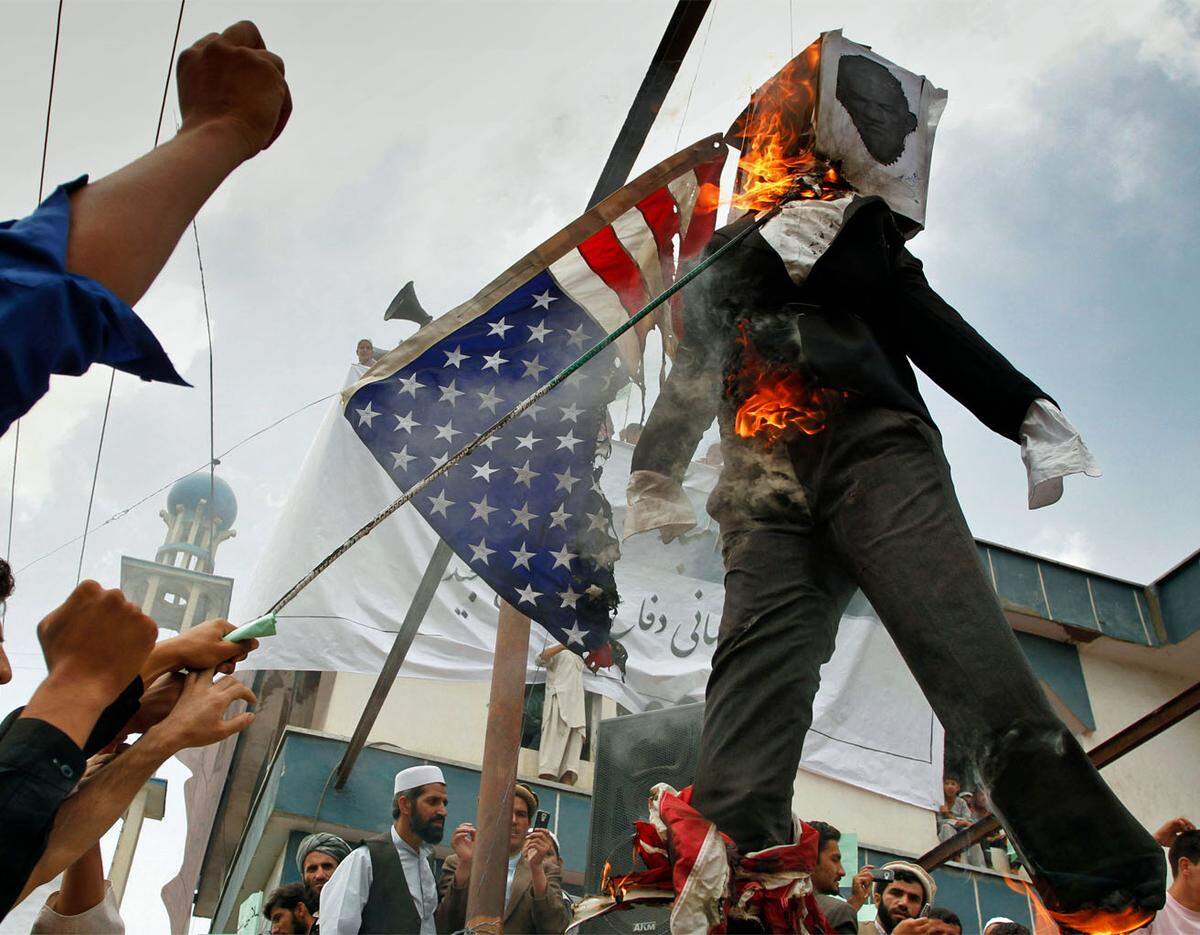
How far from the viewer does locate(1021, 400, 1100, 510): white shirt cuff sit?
8.98ft

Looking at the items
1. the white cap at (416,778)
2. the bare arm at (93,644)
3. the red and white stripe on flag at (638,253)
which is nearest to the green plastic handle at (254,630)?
the bare arm at (93,644)

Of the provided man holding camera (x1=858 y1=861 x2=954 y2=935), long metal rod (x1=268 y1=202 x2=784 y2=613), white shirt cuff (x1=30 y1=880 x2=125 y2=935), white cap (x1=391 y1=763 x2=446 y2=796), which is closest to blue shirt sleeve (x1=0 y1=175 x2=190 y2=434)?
long metal rod (x1=268 y1=202 x2=784 y2=613)

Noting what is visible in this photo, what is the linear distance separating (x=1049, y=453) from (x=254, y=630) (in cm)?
205

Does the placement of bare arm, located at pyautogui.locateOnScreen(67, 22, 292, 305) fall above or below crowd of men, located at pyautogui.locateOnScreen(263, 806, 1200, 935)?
above

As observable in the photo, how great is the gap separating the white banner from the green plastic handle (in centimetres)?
199

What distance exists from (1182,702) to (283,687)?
23.1ft

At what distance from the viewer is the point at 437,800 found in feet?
18.1

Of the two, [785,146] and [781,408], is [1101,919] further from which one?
[785,146]

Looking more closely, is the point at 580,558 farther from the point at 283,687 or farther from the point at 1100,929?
the point at 283,687

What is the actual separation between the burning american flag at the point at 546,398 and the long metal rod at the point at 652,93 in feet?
1.46

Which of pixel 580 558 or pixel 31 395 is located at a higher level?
pixel 580 558

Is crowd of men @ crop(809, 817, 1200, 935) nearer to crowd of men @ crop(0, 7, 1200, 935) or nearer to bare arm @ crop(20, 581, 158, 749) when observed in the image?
crowd of men @ crop(0, 7, 1200, 935)

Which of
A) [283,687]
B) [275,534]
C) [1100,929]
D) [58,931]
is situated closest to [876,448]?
[1100,929]

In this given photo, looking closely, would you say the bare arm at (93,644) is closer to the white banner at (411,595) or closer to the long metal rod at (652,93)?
the white banner at (411,595)
